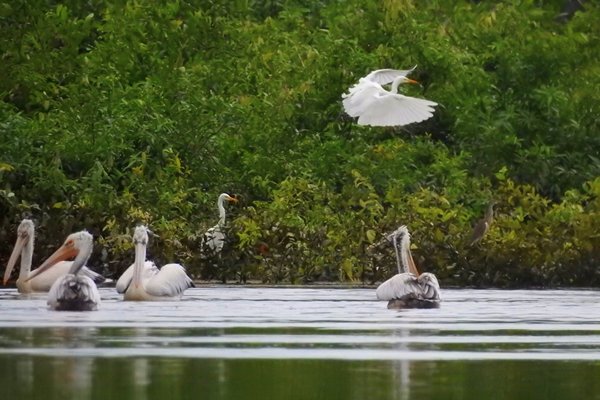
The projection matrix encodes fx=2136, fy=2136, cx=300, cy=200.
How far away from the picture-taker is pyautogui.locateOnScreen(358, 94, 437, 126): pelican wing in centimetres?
2481

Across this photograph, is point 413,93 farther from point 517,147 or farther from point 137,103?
point 137,103

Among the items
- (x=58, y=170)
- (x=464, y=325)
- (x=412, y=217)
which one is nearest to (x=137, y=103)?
(x=58, y=170)

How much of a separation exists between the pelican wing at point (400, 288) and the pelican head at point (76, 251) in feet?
9.11

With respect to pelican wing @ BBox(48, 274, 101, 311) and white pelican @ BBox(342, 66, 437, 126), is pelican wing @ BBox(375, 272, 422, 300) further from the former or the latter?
white pelican @ BBox(342, 66, 437, 126)

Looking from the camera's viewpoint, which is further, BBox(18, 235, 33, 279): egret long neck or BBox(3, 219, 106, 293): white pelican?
BBox(18, 235, 33, 279): egret long neck

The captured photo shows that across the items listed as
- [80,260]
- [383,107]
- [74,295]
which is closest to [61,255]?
[80,260]

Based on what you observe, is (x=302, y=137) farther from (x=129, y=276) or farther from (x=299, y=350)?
(x=299, y=350)

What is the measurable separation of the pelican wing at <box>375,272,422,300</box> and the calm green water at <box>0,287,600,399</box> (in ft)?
0.51

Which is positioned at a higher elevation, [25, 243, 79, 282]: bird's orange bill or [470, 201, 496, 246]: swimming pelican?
[470, 201, 496, 246]: swimming pelican

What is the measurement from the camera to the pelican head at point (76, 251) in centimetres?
1984

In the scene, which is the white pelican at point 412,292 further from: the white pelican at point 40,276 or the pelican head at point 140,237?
the white pelican at point 40,276

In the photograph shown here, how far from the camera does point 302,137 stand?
102 feet

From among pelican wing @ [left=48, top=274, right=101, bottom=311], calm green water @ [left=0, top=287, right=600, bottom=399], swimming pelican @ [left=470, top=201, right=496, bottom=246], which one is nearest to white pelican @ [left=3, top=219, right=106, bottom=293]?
calm green water @ [left=0, top=287, right=600, bottom=399]

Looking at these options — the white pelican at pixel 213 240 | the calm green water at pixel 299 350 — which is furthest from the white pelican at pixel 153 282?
the white pelican at pixel 213 240
